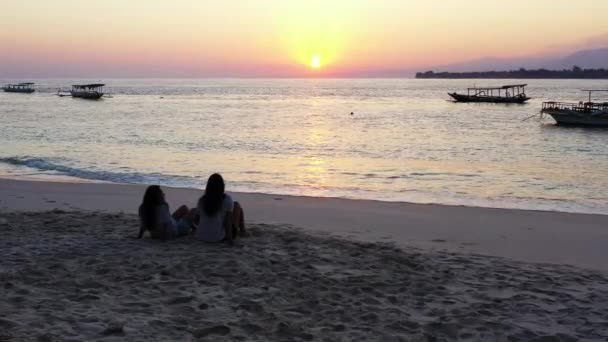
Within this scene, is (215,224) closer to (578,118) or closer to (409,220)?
(409,220)

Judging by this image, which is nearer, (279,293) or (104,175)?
(279,293)

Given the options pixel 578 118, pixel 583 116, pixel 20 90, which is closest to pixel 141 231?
pixel 583 116

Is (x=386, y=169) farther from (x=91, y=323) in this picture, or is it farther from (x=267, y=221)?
(x=91, y=323)

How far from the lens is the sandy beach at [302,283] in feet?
16.4

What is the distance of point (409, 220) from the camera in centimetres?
1148

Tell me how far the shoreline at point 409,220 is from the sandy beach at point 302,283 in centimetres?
7

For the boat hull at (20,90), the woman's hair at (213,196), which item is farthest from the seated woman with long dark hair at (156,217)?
the boat hull at (20,90)

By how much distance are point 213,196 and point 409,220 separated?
4.91 meters

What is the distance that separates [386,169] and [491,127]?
2789 cm

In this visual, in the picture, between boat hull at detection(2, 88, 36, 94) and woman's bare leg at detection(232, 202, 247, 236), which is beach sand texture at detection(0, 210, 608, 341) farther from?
boat hull at detection(2, 88, 36, 94)

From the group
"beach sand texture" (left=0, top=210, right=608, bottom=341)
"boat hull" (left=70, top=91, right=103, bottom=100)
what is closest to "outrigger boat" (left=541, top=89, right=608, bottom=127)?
"beach sand texture" (left=0, top=210, right=608, bottom=341)

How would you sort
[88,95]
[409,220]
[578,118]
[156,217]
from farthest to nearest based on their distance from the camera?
[88,95] < [578,118] < [409,220] < [156,217]

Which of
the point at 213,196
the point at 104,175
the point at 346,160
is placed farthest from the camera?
the point at 346,160

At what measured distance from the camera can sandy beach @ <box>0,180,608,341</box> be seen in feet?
16.4
